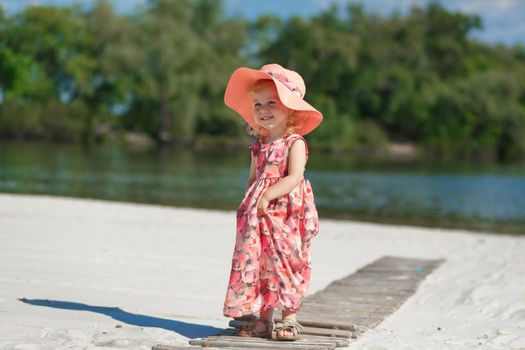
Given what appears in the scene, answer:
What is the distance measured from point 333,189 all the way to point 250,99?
2012 cm

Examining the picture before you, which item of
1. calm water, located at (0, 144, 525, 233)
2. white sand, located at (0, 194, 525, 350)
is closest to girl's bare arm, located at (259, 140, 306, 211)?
white sand, located at (0, 194, 525, 350)

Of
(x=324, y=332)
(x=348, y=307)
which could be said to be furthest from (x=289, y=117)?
(x=348, y=307)

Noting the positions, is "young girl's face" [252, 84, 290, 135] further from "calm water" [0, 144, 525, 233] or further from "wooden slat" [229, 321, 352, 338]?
"calm water" [0, 144, 525, 233]

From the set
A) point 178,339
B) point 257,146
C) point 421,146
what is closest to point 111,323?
point 178,339

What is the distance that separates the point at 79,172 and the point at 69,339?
2404cm

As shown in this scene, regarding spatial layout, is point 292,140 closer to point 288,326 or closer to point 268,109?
point 268,109

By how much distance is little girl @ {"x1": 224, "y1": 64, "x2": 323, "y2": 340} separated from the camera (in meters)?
4.14

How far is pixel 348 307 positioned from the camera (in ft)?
17.9

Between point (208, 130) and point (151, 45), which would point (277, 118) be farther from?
point (208, 130)

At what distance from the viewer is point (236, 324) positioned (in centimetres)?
450

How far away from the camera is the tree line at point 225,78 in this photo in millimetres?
53625

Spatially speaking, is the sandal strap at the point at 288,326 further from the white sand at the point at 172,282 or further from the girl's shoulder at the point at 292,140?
the girl's shoulder at the point at 292,140

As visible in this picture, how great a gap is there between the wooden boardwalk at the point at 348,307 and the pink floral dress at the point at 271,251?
0.20m

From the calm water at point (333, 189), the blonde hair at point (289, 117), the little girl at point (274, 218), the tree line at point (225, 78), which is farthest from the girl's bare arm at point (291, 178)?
the tree line at point (225, 78)
